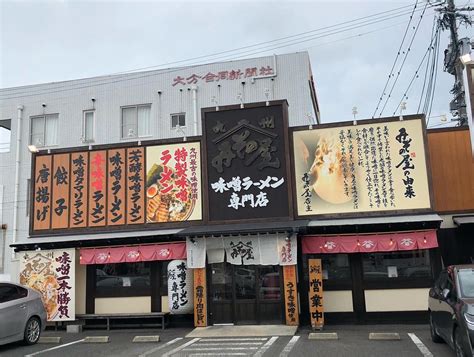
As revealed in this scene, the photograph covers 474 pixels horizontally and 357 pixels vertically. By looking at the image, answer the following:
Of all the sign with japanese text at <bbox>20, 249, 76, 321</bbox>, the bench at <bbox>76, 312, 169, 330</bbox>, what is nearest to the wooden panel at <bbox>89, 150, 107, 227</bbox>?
the sign with japanese text at <bbox>20, 249, 76, 321</bbox>

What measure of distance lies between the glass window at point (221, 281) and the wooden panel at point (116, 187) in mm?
3558

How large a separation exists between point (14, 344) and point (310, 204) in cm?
906

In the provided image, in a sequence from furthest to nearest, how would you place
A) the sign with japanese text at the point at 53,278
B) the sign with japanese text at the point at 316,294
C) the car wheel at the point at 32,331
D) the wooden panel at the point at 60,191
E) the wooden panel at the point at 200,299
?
the wooden panel at the point at 60,191 → the sign with japanese text at the point at 53,278 → the wooden panel at the point at 200,299 → the sign with japanese text at the point at 316,294 → the car wheel at the point at 32,331

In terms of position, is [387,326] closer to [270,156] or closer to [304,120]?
[270,156]

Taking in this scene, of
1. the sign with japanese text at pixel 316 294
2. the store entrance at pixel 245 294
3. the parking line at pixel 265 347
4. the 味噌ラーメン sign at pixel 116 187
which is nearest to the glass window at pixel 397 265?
the sign with japanese text at pixel 316 294

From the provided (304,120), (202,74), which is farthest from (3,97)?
(304,120)

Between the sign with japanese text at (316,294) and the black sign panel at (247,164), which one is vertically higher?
the black sign panel at (247,164)

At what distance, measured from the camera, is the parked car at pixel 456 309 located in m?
7.43

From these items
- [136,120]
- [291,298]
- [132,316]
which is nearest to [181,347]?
Result: [291,298]

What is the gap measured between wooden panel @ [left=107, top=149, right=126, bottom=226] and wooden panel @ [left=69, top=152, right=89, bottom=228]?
84 cm

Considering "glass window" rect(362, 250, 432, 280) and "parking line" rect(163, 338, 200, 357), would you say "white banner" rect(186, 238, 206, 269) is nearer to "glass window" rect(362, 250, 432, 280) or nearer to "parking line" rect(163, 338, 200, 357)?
"parking line" rect(163, 338, 200, 357)

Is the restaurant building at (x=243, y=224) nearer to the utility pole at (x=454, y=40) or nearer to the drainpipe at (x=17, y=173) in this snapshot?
the utility pole at (x=454, y=40)

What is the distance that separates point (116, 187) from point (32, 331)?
5230 millimetres

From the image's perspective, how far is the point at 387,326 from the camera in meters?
13.3
